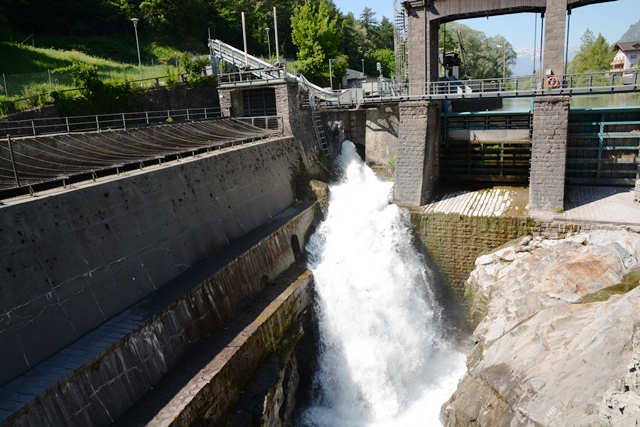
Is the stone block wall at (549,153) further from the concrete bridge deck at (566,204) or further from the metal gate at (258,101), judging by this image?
the metal gate at (258,101)

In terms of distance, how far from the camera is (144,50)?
107 ft

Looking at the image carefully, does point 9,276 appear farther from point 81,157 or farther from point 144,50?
point 144,50

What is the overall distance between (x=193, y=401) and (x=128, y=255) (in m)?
3.45

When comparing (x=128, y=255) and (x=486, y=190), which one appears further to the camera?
(x=486, y=190)

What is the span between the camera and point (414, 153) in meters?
17.1

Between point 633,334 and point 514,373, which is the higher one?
point 633,334

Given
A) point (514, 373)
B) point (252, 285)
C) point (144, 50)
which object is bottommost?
point (514, 373)

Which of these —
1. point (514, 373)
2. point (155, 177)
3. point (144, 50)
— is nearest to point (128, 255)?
point (155, 177)

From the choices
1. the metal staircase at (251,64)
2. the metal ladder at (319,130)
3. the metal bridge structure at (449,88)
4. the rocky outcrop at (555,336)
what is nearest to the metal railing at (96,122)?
the metal bridge structure at (449,88)

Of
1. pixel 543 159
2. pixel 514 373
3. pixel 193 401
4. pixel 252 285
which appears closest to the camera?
pixel 193 401

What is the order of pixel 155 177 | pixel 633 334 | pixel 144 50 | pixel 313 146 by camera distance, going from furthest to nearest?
1. pixel 144 50
2. pixel 313 146
3. pixel 155 177
4. pixel 633 334

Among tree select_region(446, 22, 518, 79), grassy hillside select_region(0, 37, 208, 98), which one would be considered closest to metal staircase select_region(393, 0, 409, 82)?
grassy hillside select_region(0, 37, 208, 98)

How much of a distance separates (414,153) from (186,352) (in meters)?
10.6

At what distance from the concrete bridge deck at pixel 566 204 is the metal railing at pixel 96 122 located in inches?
404
